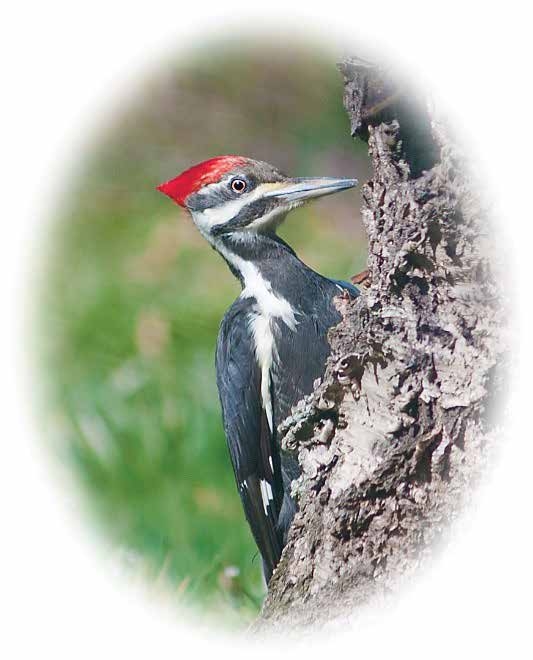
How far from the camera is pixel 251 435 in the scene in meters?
2.93

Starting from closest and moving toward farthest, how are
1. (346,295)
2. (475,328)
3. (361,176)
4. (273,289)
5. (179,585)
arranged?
1. (475,328)
2. (346,295)
3. (273,289)
4. (179,585)
5. (361,176)

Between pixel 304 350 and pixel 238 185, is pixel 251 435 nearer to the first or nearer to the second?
pixel 304 350

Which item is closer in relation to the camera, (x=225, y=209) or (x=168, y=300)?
(x=225, y=209)

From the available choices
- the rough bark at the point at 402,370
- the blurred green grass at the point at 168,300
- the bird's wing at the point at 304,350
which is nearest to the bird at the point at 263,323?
the bird's wing at the point at 304,350

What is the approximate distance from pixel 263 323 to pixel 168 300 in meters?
2.47

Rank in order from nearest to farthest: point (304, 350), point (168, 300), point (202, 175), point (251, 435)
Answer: point (304, 350)
point (251, 435)
point (202, 175)
point (168, 300)

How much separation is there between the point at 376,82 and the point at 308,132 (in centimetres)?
398

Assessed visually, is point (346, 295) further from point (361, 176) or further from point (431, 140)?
point (361, 176)

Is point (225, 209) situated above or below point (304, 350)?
above

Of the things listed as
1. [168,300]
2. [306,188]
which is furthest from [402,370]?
[168,300]

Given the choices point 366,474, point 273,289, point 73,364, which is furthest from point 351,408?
point 73,364

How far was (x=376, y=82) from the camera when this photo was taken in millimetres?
1988

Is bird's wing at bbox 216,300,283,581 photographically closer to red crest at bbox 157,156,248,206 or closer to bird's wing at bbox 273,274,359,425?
bird's wing at bbox 273,274,359,425

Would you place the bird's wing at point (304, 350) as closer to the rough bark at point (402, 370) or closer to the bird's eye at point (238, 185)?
the bird's eye at point (238, 185)
